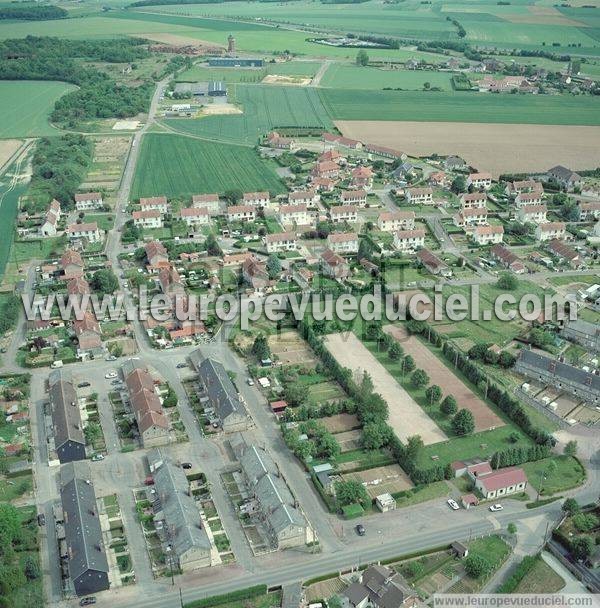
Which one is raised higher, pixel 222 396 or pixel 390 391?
pixel 222 396

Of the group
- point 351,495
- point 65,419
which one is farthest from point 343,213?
point 351,495

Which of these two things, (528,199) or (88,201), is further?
(528,199)

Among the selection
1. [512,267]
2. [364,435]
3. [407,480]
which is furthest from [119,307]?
[512,267]

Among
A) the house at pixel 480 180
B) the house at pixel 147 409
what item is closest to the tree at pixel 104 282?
the house at pixel 147 409

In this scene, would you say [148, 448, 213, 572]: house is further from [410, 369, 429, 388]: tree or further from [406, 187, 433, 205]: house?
[406, 187, 433, 205]: house

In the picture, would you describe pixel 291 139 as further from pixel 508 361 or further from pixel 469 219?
pixel 508 361

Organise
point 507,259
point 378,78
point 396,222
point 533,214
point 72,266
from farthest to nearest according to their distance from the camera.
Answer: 1. point 378,78
2. point 533,214
3. point 396,222
4. point 507,259
5. point 72,266

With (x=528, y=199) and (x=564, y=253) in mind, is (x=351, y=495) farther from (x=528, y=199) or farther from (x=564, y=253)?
(x=528, y=199)
